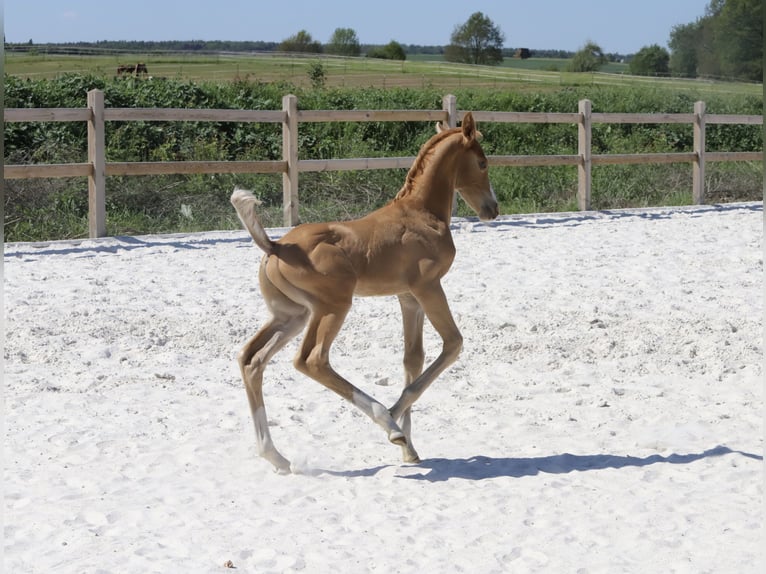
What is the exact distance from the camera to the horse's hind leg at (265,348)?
452 centimetres

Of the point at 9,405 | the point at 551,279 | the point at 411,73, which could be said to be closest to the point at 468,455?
the point at 9,405

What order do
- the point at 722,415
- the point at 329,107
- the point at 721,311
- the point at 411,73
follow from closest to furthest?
the point at 722,415 < the point at 721,311 < the point at 329,107 < the point at 411,73

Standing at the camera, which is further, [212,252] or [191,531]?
[212,252]

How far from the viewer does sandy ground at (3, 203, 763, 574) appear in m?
3.54

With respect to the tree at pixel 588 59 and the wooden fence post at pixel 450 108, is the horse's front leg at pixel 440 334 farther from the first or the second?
the tree at pixel 588 59

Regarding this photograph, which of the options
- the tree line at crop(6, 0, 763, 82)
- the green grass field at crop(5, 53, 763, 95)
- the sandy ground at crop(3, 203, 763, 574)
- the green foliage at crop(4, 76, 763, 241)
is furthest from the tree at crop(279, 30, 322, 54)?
the sandy ground at crop(3, 203, 763, 574)

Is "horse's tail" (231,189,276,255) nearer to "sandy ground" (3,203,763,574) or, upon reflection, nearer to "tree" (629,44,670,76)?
"sandy ground" (3,203,763,574)

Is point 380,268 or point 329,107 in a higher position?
point 329,107

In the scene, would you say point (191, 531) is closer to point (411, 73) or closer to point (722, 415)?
point (722, 415)

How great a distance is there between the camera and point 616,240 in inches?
Answer: 429

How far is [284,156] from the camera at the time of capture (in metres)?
12.0

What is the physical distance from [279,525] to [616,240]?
7861 mm

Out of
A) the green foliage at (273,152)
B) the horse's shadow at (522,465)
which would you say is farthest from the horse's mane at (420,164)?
the green foliage at (273,152)

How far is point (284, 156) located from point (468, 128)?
7.45 metres
